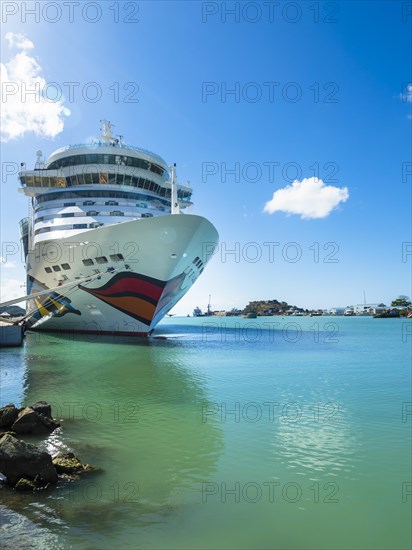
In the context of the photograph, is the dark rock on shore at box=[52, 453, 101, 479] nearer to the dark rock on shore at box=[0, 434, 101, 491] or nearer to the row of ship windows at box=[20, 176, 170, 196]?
the dark rock on shore at box=[0, 434, 101, 491]

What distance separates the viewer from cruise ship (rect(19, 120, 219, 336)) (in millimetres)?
24719

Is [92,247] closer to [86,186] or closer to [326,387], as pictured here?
[86,186]

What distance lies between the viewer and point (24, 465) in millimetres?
6141

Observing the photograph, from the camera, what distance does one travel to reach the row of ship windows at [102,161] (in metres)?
32.7

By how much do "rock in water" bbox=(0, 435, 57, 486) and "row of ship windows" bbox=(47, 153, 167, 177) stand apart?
2913 cm

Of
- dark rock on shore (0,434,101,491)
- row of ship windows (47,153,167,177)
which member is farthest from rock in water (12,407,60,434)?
row of ship windows (47,153,167,177)

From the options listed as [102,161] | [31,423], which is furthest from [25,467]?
[102,161]

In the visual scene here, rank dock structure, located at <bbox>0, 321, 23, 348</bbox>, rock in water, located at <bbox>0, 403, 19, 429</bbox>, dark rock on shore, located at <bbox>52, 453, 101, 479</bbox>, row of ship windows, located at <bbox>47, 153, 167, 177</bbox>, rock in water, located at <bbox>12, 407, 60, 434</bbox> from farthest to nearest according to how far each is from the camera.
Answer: row of ship windows, located at <bbox>47, 153, 167, 177</bbox>
dock structure, located at <bbox>0, 321, 23, 348</bbox>
rock in water, located at <bbox>0, 403, 19, 429</bbox>
rock in water, located at <bbox>12, 407, 60, 434</bbox>
dark rock on shore, located at <bbox>52, 453, 101, 479</bbox>

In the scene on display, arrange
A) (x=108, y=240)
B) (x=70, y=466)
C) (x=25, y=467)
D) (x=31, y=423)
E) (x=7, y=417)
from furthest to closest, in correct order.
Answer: (x=108, y=240)
(x=7, y=417)
(x=31, y=423)
(x=70, y=466)
(x=25, y=467)

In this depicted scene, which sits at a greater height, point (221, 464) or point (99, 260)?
point (99, 260)

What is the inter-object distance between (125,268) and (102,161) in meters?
12.4

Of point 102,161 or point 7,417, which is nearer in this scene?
point 7,417

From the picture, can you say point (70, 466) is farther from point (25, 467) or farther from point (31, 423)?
point (31, 423)

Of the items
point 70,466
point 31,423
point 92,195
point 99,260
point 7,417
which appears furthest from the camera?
point 92,195
